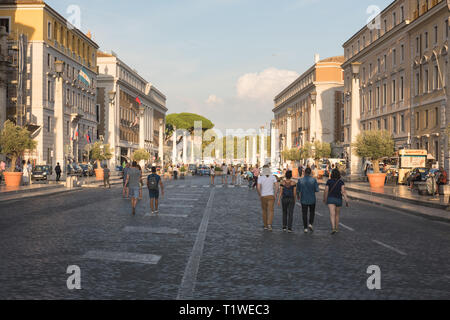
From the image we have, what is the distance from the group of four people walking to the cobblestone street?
371 mm

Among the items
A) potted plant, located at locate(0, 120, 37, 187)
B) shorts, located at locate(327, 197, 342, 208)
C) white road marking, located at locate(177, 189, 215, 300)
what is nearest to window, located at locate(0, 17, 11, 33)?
potted plant, located at locate(0, 120, 37, 187)

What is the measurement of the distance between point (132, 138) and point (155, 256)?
97.3 meters

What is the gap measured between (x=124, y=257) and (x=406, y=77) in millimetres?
51317

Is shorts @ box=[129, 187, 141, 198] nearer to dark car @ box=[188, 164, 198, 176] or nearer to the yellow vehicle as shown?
the yellow vehicle

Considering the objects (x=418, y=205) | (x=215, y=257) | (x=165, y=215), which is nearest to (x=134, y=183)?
(x=165, y=215)

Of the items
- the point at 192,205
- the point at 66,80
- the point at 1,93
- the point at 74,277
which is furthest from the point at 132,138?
the point at 74,277

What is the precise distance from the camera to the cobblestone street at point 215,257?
770 cm

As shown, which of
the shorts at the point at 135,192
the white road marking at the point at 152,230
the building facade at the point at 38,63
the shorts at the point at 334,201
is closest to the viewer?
the shorts at the point at 334,201

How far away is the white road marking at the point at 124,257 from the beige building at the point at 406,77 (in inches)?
1184

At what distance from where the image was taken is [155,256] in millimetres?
10602

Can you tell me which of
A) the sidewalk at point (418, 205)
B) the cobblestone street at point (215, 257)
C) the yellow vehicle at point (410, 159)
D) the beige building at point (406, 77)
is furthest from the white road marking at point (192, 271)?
the yellow vehicle at point (410, 159)

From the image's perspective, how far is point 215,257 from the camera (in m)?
10.6

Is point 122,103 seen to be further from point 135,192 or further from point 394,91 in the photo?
point 135,192

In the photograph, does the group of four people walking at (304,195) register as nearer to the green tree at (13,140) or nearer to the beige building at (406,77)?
the beige building at (406,77)
